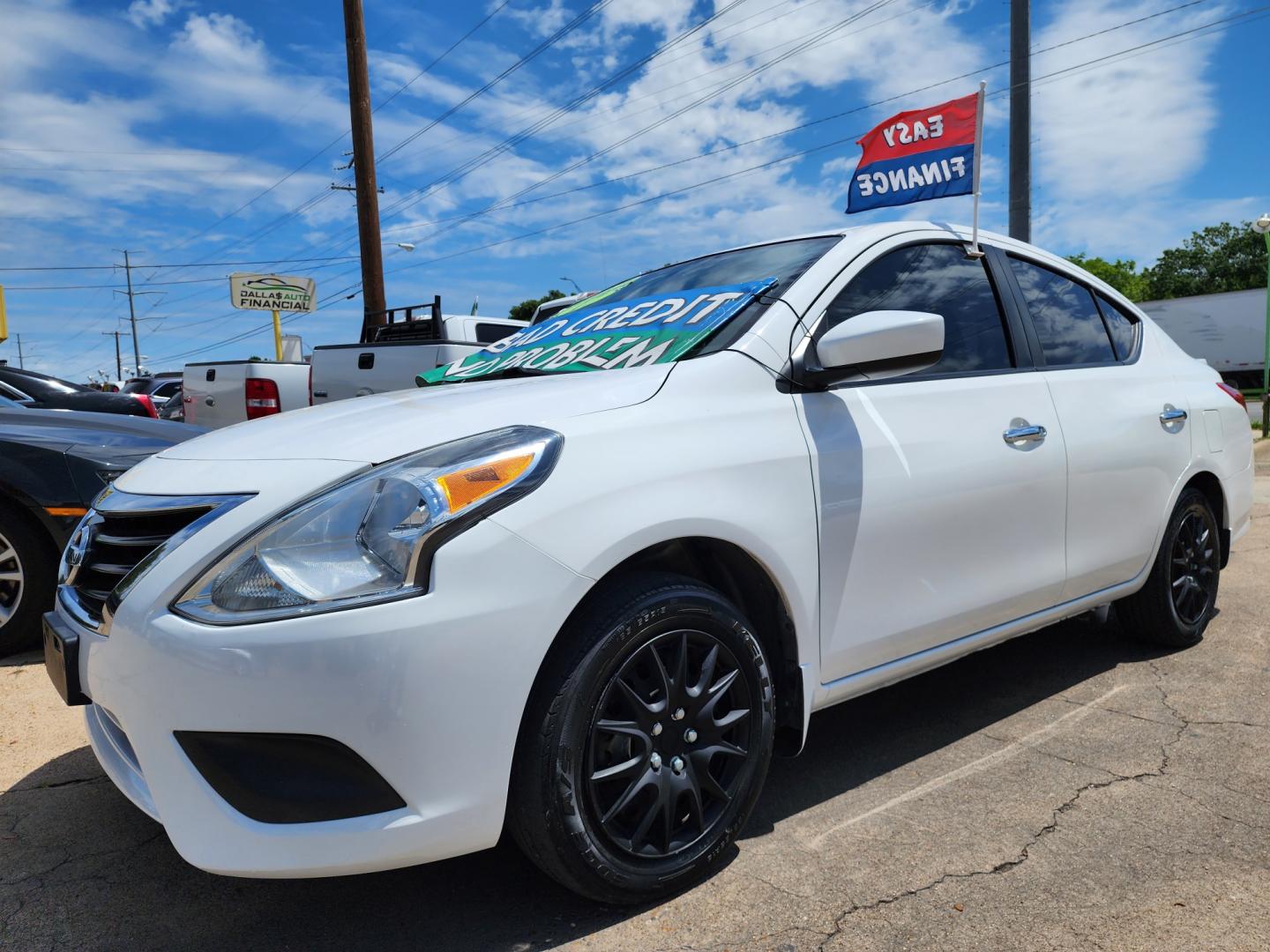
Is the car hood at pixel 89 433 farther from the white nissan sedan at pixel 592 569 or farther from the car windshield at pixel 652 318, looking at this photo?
the white nissan sedan at pixel 592 569

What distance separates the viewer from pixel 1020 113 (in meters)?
11.8

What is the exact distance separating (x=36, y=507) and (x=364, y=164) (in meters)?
9.82

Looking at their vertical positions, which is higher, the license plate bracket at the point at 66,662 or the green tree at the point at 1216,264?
the green tree at the point at 1216,264

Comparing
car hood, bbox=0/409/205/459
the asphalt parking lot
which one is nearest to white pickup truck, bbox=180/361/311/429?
car hood, bbox=0/409/205/459

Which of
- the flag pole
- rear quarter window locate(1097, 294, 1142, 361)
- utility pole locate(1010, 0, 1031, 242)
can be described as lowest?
rear quarter window locate(1097, 294, 1142, 361)

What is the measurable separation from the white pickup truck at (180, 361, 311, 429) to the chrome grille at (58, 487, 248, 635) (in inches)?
305

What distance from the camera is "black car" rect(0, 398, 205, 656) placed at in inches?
155

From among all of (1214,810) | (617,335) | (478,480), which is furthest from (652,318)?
(1214,810)

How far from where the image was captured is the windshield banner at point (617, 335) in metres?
2.54

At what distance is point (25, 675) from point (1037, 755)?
379cm

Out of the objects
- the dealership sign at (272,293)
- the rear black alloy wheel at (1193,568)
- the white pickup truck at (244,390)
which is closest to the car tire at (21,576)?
the rear black alloy wheel at (1193,568)

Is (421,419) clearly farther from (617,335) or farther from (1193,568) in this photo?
(1193,568)

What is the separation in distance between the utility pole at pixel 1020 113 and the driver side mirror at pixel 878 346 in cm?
1013

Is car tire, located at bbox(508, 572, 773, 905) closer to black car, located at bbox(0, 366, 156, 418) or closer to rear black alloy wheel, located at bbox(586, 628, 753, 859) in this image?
rear black alloy wheel, located at bbox(586, 628, 753, 859)
